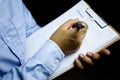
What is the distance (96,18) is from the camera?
748mm

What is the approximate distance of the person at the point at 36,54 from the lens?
26.4 inches

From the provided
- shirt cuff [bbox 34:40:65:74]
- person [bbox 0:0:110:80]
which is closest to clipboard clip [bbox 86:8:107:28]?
person [bbox 0:0:110:80]

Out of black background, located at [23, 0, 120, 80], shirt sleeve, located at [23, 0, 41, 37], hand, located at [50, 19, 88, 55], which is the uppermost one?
shirt sleeve, located at [23, 0, 41, 37]

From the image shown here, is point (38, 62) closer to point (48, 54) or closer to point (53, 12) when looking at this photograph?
point (48, 54)

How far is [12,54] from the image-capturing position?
74 centimetres

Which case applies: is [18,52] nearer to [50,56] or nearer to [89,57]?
[50,56]

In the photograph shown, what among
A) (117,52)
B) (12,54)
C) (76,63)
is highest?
(12,54)

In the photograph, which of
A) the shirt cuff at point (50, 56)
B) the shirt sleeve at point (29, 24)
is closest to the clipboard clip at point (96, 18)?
the shirt cuff at point (50, 56)

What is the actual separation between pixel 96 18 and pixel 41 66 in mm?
284

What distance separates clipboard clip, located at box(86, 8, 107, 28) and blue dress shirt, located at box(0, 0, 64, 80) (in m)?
0.18

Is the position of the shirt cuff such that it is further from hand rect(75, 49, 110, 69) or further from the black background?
the black background

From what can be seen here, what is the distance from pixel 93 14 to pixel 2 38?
373 mm

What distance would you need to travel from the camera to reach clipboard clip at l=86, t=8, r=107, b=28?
0.72 metres

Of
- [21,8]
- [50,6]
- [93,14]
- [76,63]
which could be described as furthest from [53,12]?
[76,63]
